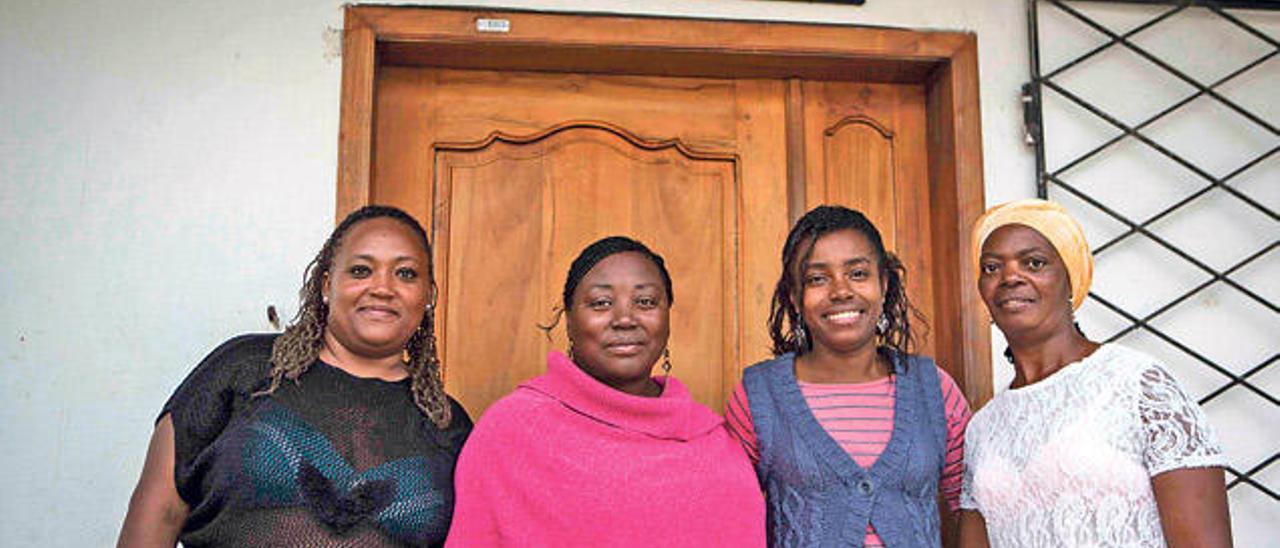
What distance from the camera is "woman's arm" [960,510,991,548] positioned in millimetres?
2322

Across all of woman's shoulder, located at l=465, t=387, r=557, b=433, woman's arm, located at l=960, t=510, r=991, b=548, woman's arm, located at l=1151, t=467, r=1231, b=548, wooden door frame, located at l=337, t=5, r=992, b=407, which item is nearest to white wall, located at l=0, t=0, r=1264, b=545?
wooden door frame, located at l=337, t=5, r=992, b=407

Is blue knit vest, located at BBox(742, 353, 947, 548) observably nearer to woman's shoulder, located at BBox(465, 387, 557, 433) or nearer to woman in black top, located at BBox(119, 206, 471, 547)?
woman's shoulder, located at BBox(465, 387, 557, 433)

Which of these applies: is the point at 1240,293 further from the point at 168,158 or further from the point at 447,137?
the point at 168,158

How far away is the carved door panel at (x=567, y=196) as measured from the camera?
3021 mm

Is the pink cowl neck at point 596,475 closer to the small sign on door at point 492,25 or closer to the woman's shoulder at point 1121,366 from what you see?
the woman's shoulder at point 1121,366

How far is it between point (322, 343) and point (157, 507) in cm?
44

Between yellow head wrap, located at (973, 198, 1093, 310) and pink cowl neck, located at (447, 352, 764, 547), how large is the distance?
2.50 feet

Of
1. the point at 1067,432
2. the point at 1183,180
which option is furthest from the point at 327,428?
the point at 1183,180

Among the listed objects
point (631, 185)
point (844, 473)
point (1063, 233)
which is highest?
point (631, 185)

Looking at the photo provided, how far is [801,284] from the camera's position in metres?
2.43

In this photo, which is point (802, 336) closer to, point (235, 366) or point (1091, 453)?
point (1091, 453)

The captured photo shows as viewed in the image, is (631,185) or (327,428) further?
(631,185)

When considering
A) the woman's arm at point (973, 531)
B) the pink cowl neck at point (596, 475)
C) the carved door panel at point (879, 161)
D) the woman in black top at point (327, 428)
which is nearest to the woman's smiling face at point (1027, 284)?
the woman's arm at point (973, 531)

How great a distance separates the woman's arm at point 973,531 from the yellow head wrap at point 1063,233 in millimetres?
484
